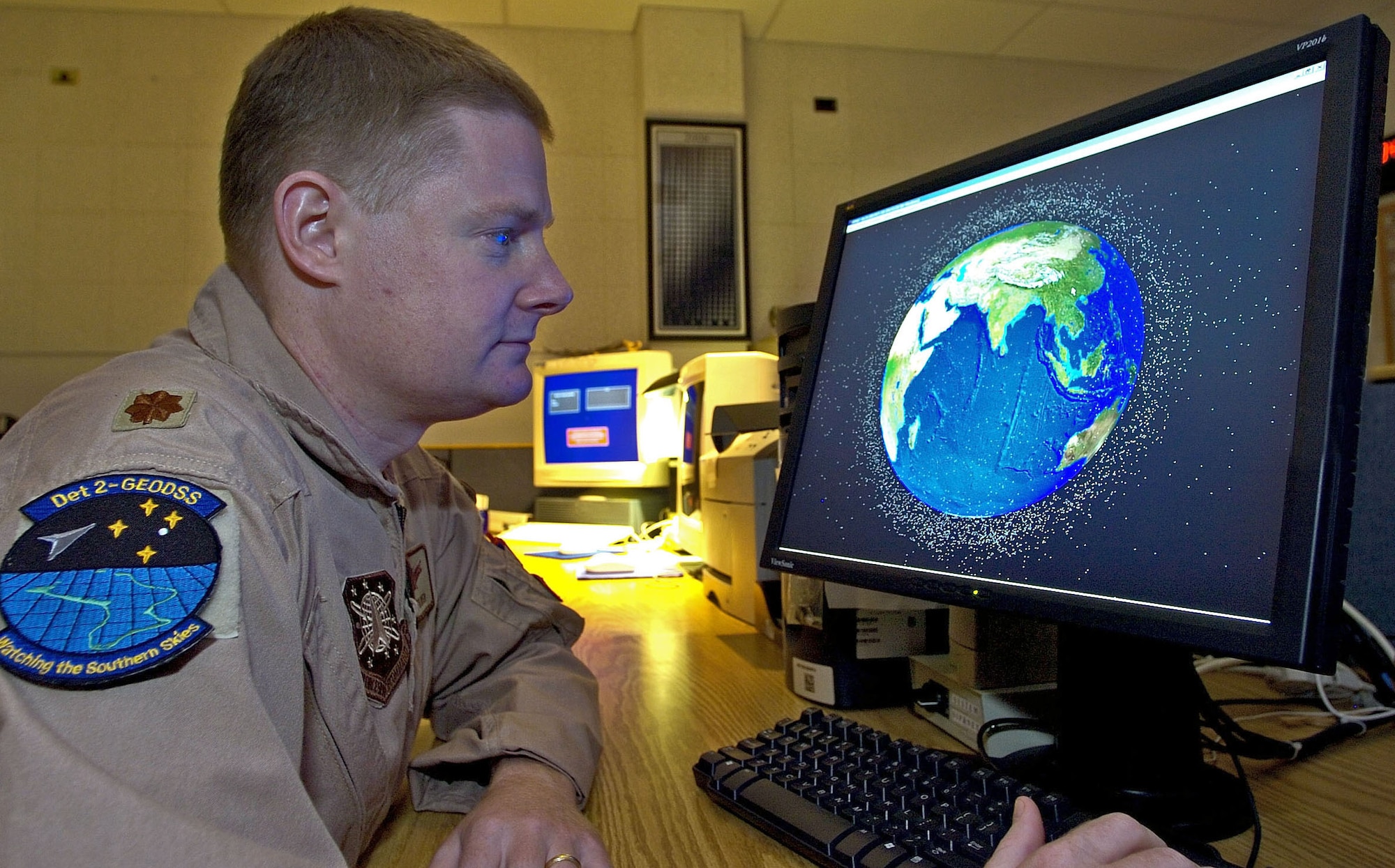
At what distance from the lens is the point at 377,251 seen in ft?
2.15

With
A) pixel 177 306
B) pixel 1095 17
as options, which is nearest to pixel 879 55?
pixel 1095 17

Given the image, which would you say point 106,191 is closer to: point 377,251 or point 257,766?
point 377,251

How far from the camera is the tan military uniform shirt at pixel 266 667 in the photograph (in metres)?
0.35

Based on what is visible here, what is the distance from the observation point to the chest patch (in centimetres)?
58

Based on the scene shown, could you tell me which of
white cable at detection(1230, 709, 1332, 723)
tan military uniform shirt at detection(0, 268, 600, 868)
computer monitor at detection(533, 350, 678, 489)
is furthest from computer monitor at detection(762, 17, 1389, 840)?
computer monitor at detection(533, 350, 678, 489)

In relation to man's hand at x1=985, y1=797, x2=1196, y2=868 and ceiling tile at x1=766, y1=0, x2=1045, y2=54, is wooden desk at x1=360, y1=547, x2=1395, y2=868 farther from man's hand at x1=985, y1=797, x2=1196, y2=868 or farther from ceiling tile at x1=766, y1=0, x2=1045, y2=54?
ceiling tile at x1=766, y1=0, x2=1045, y2=54

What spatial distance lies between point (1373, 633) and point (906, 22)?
3065 millimetres

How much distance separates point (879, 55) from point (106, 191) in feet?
9.89

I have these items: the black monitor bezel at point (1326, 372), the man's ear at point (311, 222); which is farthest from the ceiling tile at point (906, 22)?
the black monitor bezel at point (1326, 372)

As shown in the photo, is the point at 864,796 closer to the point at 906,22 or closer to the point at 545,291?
the point at 545,291

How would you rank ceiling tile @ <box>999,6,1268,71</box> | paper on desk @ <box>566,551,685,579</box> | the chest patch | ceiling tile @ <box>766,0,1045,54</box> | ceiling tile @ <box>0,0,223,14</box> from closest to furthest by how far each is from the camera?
the chest patch, paper on desk @ <box>566,551,685,579</box>, ceiling tile @ <box>0,0,223,14</box>, ceiling tile @ <box>766,0,1045,54</box>, ceiling tile @ <box>999,6,1268,71</box>

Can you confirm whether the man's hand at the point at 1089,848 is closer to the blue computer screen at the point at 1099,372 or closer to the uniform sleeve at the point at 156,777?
the blue computer screen at the point at 1099,372

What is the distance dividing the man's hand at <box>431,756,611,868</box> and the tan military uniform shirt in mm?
58

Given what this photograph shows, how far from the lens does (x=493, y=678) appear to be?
0.79 metres
